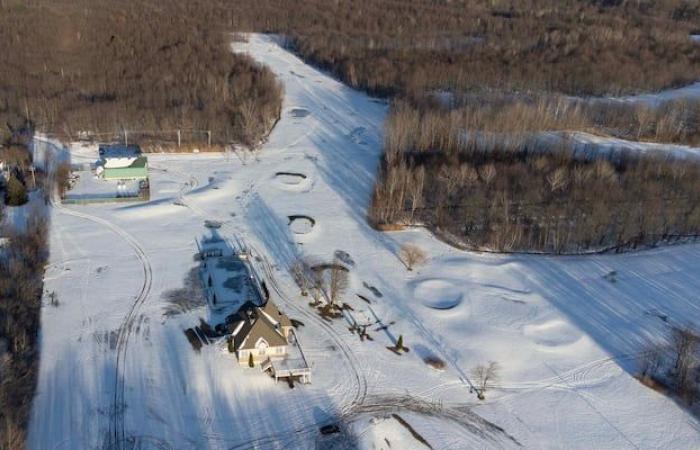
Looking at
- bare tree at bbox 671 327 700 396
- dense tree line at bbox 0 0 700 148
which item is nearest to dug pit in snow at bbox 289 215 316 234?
dense tree line at bbox 0 0 700 148

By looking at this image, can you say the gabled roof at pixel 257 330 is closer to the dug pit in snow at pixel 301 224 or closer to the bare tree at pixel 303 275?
the bare tree at pixel 303 275

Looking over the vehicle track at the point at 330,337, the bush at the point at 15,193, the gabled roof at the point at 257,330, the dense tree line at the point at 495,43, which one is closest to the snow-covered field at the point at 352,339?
the vehicle track at the point at 330,337

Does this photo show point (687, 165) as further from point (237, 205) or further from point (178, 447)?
point (178, 447)

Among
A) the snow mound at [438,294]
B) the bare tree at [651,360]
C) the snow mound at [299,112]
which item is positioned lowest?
the bare tree at [651,360]

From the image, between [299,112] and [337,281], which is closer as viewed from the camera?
[337,281]

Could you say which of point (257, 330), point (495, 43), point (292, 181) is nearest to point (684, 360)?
point (257, 330)

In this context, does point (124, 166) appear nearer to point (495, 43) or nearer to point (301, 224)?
point (301, 224)

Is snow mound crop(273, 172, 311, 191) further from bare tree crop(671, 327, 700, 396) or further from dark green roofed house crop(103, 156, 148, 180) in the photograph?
bare tree crop(671, 327, 700, 396)
